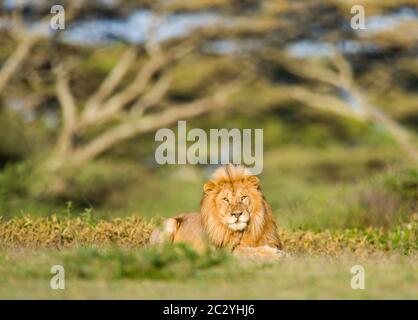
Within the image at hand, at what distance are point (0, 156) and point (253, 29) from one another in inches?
234

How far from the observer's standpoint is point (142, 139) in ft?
93.7

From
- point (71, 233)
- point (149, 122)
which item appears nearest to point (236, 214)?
point (71, 233)

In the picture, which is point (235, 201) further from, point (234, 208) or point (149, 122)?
point (149, 122)

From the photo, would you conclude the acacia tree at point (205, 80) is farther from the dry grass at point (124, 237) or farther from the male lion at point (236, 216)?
the male lion at point (236, 216)

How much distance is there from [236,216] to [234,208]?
0.05 meters

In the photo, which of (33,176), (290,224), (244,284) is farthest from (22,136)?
(244,284)

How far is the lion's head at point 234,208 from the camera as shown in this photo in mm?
6898

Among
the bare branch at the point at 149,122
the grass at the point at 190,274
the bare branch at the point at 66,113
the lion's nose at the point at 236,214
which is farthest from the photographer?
the bare branch at the point at 149,122

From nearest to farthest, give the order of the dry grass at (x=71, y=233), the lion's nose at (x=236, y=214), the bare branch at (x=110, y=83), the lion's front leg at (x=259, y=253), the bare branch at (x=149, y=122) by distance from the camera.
Result: the lion's front leg at (x=259, y=253), the lion's nose at (x=236, y=214), the dry grass at (x=71, y=233), the bare branch at (x=110, y=83), the bare branch at (x=149, y=122)

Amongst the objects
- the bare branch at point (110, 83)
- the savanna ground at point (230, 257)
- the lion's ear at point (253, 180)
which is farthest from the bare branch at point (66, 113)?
the lion's ear at point (253, 180)

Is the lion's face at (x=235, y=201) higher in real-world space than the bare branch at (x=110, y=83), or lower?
lower

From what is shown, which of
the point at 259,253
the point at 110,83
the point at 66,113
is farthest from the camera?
the point at 110,83

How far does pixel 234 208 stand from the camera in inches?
271
